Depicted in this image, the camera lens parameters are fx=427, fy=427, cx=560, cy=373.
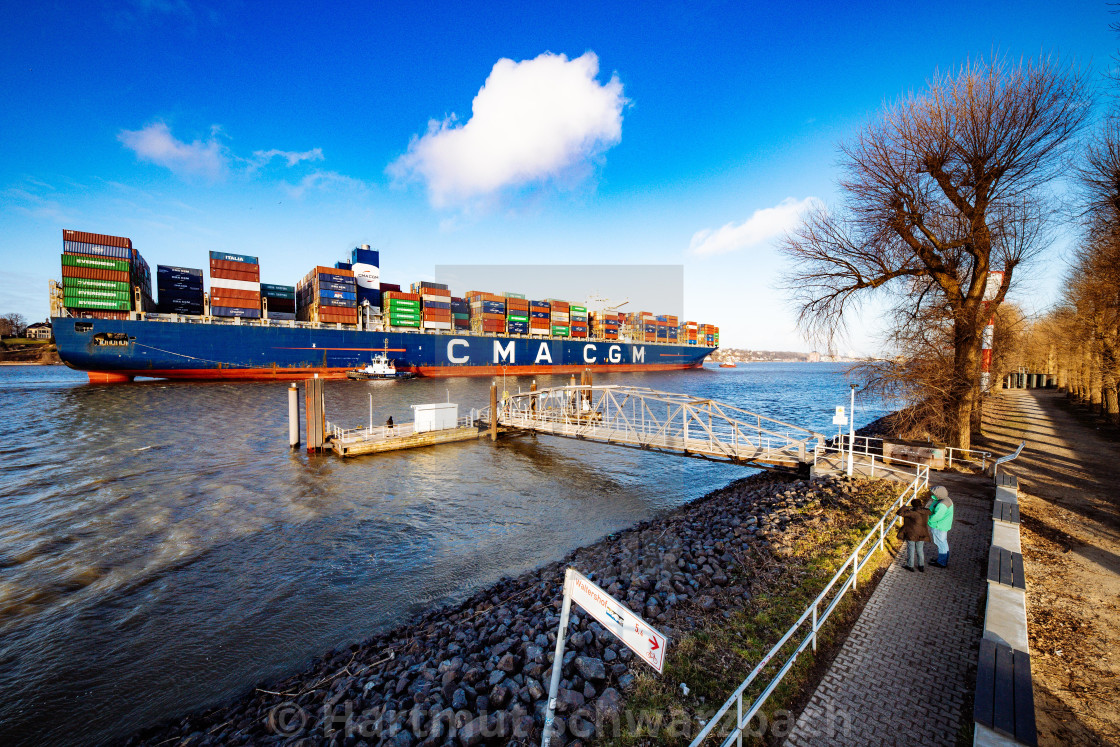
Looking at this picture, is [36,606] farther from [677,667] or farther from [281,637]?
[677,667]

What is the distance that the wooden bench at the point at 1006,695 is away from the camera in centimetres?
348

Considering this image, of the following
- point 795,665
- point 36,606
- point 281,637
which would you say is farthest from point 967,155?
point 36,606

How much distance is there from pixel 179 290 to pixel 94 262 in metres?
6.98

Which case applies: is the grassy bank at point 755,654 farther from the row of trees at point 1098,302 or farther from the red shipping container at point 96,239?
the red shipping container at point 96,239

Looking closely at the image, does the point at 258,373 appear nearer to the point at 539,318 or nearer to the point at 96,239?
the point at 96,239

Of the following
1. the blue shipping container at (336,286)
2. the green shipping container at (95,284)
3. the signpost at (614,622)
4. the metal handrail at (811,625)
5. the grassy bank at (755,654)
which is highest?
the blue shipping container at (336,286)

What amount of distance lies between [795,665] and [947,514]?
180 inches

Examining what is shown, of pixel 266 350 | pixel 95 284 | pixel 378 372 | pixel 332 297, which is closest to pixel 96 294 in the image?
pixel 95 284

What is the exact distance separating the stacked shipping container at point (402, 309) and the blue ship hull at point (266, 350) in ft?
12.9

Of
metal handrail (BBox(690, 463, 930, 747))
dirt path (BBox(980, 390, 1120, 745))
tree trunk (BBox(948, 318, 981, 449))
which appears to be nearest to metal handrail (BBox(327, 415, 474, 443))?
metal handrail (BBox(690, 463, 930, 747))

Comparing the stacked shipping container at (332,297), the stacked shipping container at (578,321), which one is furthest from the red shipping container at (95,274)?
the stacked shipping container at (578,321)

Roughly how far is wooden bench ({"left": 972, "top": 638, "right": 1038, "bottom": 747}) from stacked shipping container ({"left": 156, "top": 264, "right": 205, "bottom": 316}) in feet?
207

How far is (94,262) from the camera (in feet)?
132

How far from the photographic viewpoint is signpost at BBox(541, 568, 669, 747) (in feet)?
8.73
